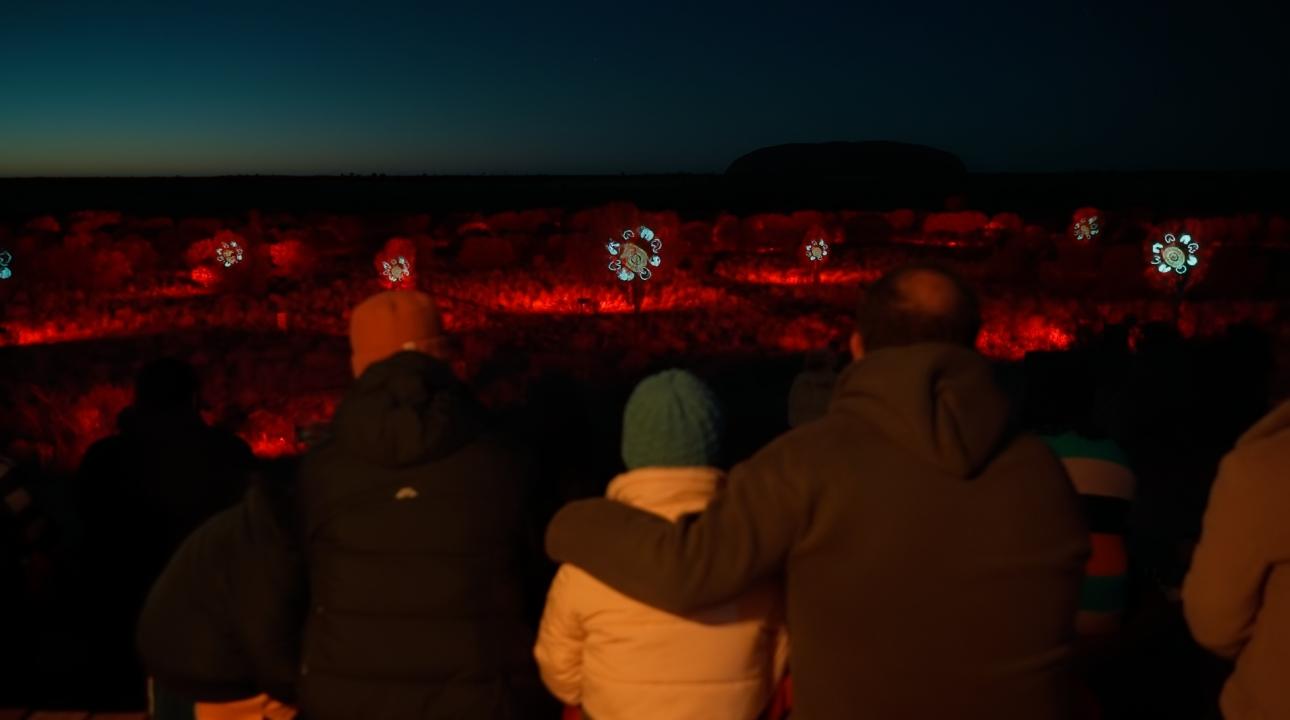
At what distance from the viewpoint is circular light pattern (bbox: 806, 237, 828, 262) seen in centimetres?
2202

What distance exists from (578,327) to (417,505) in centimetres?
1285

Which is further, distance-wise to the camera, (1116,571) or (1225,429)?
(1225,429)

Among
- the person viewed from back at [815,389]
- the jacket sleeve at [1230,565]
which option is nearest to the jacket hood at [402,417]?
the jacket sleeve at [1230,565]

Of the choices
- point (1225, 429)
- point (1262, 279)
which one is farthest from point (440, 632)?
point (1262, 279)

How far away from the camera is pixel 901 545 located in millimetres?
2334

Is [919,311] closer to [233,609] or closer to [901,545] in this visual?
[901,545]

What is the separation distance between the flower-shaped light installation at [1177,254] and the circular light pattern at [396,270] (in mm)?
12000

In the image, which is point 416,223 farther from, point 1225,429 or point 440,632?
point 440,632

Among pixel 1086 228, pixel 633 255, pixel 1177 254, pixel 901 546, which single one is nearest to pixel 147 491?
pixel 901 546

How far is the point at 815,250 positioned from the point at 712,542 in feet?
66.2

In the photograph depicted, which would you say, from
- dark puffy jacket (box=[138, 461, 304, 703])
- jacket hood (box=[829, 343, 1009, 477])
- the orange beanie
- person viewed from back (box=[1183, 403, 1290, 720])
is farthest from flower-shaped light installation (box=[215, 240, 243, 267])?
person viewed from back (box=[1183, 403, 1290, 720])

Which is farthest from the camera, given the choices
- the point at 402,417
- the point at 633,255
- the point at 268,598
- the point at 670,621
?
the point at 633,255

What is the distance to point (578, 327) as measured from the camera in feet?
51.1

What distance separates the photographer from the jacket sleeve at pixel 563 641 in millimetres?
2646
